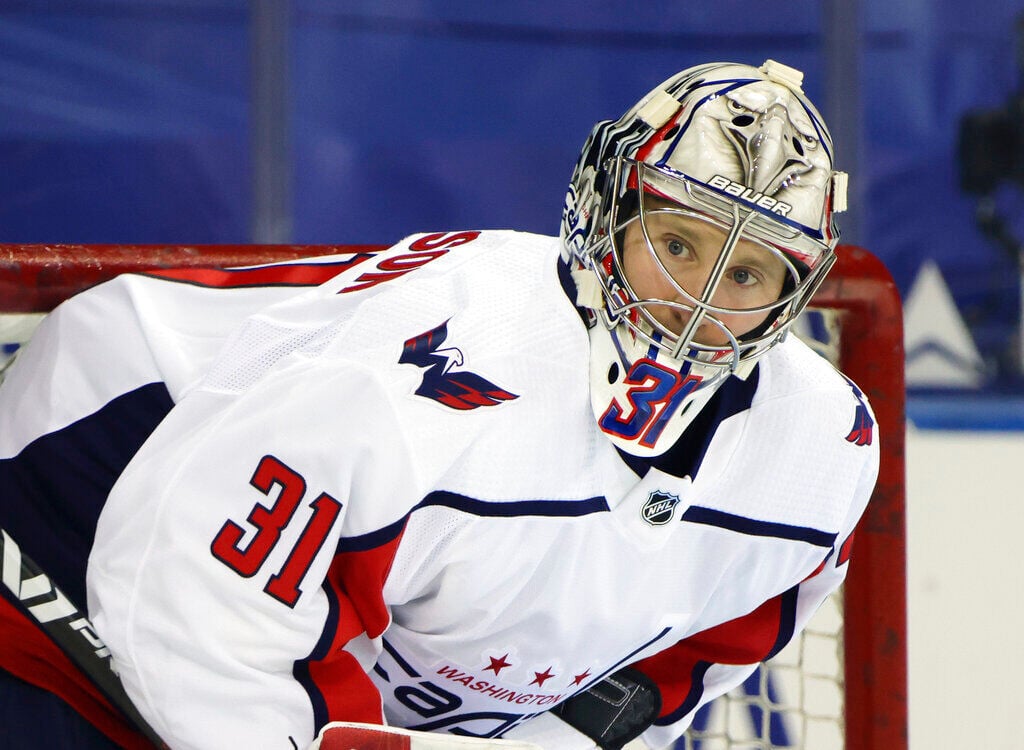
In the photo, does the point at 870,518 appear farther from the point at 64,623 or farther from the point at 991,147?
the point at 991,147

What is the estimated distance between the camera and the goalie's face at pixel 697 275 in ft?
3.95

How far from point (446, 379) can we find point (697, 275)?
0.83ft

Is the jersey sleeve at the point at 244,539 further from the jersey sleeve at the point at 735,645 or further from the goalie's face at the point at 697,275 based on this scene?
the jersey sleeve at the point at 735,645

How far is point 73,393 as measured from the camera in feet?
4.49

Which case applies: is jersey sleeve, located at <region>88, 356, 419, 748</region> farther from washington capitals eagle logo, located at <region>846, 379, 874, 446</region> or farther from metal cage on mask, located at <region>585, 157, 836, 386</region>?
washington capitals eagle logo, located at <region>846, 379, 874, 446</region>

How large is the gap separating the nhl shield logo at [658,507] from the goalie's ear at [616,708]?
14.0 inches

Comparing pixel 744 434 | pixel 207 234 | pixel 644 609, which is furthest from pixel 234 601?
pixel 207 234

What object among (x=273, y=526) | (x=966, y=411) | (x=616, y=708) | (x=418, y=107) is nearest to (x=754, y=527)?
(x=616, y=708)

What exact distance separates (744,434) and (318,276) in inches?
20.0

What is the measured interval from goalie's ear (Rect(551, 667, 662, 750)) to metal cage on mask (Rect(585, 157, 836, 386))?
49 cm

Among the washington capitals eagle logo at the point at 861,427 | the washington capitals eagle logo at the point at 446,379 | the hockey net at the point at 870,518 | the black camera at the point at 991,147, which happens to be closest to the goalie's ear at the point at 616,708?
the hockey net at the point at 870,518

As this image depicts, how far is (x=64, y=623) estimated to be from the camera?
4.29 ft

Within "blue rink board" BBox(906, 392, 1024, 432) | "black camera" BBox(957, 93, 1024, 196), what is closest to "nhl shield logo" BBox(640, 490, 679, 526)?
"blue rink board" BBox(906, 392, 1024, 432)

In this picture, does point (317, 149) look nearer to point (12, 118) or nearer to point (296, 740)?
point (12, 118)
